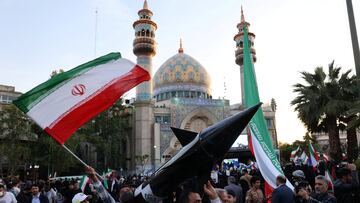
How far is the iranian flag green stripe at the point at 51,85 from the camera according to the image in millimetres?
4453

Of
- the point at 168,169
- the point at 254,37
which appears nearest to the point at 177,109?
the point at 254,37

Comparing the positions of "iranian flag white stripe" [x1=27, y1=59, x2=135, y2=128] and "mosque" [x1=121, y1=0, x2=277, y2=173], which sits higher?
"mosque" [x1=121, y1=0, x2=277, y2=173]

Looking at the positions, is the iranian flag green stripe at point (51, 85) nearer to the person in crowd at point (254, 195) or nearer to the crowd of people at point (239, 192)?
the crowd of people at point (239, 192)

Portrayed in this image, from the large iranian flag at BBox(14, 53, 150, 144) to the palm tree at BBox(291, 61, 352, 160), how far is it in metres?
13.4

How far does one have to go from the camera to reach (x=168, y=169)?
3.25m

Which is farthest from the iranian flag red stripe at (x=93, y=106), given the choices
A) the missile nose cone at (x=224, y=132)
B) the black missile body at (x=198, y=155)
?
the missile nose cone at (x=224, y=132)

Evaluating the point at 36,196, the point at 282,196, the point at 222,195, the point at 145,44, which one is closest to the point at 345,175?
the point at 282,196

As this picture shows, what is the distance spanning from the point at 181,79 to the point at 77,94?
133ft

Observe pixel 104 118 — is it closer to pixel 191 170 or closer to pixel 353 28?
pixel 353 28

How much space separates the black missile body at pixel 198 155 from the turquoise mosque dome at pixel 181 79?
4106 centimetres

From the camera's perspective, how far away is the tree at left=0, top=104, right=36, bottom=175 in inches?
936

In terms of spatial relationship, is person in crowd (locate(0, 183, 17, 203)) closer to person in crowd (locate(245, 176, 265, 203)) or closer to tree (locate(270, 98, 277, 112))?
person in crowd (locate(245, 176, 265, 203))

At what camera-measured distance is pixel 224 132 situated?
298 centimetres

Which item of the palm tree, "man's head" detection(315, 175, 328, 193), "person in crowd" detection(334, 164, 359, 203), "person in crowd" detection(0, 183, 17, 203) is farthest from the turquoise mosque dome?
"man's head" detection(315, 175, 328, 193)
